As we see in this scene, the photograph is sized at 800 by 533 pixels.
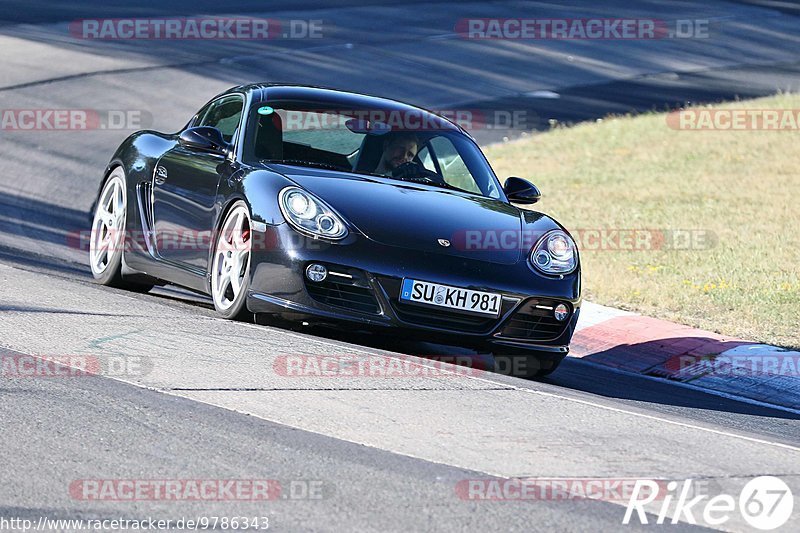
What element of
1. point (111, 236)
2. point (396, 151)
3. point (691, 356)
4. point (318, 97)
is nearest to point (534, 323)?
point (396, 151)

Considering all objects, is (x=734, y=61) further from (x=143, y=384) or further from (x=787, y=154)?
(x=143, y=384)

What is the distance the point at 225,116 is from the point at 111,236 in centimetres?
120

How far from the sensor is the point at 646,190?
53.4 feet

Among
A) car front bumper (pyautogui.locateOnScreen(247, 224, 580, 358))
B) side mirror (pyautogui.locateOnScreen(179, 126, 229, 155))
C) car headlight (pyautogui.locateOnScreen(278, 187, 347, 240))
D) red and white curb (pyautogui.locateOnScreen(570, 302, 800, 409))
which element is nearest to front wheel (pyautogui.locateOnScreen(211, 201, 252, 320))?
car front bumper (pyautogui.locateOnScreen(247, 224, 580, 358))

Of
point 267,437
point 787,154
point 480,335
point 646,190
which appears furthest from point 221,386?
point 787,154

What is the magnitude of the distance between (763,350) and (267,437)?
4.72 meters

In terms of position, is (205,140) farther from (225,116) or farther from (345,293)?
(345,293)

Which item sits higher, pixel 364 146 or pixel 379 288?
pixel 364 146

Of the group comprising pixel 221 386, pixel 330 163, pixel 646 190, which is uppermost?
pixel 330 163

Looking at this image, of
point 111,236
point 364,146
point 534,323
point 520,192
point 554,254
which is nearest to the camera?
point 534,323

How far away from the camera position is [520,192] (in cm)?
872

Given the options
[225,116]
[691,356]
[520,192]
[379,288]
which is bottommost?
[691,356]

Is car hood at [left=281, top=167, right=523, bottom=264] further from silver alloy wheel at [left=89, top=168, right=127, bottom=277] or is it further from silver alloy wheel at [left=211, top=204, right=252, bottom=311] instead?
silver alloy wheel at [left=89, top=168, right=127, bottom=277]

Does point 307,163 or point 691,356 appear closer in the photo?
point 307,163
